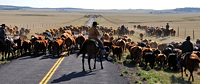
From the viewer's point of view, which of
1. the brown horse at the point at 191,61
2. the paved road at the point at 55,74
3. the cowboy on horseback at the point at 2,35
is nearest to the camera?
the paved road at the point at 55,74

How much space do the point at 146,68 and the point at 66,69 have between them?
5156mm

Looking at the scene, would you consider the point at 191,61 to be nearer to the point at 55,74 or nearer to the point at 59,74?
the point at 59,74

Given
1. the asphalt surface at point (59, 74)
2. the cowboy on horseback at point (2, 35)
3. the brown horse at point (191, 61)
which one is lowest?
the asphalt surface at point (59, 74)

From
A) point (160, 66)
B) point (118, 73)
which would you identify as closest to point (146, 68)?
point (160, 66)

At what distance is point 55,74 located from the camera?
40.2ft

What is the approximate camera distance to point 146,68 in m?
15.7

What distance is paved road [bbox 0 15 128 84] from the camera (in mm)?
11024

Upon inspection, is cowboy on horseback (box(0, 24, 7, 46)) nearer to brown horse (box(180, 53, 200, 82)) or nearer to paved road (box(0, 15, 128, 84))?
paved road (box(0, 15, 128, 84))

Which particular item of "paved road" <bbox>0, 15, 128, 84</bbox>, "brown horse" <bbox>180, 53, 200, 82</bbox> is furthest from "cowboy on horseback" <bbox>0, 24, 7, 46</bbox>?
"brown horse" <bbox>180, 53, 200, 82</bbox>

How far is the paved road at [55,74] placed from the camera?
11.0m

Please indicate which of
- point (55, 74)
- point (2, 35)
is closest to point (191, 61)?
point (55, 74)

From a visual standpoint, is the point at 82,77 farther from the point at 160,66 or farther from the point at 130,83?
the point at 160,66

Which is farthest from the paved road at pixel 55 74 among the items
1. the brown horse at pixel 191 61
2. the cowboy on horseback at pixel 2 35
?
the brown horse at pixel 191 61

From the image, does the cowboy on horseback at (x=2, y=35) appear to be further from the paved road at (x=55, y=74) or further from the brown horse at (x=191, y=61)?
the brown horse at (x=191, y=61)
